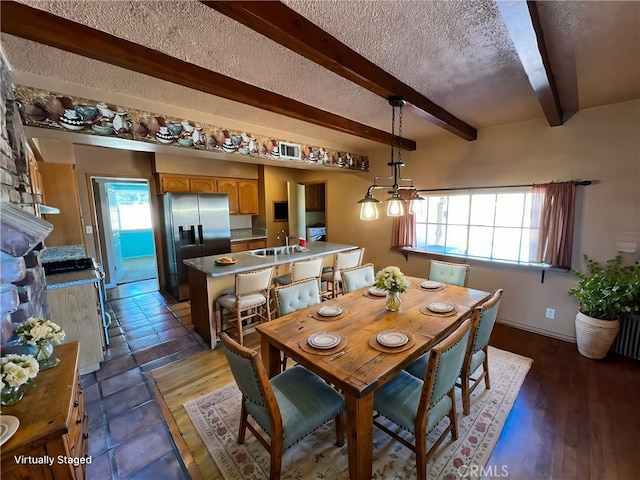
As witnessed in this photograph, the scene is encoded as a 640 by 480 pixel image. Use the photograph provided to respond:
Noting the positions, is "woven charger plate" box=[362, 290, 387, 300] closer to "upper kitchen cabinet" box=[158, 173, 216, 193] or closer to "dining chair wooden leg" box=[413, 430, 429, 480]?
"dining chair wooden leg" box=[413, 430, 429, 480]

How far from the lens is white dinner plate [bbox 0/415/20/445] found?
96cm

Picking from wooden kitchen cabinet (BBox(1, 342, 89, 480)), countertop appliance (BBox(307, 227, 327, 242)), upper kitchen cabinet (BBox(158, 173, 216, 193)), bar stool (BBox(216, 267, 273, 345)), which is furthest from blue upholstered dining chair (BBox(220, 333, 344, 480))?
countertop appliance (BBox(307, 227, 327, 242))

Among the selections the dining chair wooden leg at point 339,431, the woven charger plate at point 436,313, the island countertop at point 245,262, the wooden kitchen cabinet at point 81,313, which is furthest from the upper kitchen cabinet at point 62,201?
the woven charger plate at point 436,313

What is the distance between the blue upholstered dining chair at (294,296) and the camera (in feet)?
7.34

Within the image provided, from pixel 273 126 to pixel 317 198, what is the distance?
3.42m

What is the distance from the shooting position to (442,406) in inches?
62.6

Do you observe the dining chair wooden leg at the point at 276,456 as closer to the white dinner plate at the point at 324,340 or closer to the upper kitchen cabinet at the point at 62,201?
the white dinner plate at the point at 324,340

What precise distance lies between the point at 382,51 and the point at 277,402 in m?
2.19

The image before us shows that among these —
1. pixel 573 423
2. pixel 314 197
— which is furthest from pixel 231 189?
pixel 573 423

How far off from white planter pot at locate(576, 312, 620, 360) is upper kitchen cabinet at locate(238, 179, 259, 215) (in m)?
5.35

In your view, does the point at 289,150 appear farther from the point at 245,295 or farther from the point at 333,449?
the point at 333,449

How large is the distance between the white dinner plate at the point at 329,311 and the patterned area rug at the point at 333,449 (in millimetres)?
792

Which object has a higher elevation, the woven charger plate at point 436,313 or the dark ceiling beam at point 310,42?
the dark ceiling beam at point 310,42

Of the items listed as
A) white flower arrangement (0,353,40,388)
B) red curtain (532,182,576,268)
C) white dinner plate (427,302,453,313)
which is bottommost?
white dinner plate (427,302,453,313)
